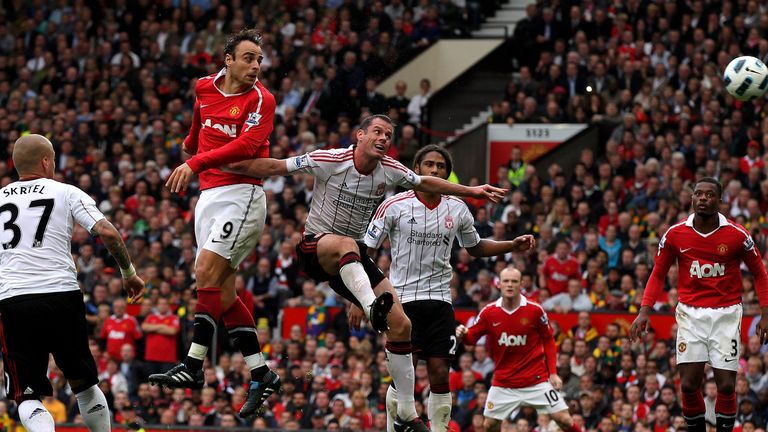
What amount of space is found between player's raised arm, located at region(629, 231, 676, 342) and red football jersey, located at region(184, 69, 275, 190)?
3695 millimetres

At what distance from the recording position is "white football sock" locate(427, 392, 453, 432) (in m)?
11.9

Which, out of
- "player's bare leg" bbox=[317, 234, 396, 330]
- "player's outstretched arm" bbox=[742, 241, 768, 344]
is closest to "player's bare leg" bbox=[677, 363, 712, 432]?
"player's outstretched arm" bbox=[742, 241, 768, 344]

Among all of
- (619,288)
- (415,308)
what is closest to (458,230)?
(415,308)

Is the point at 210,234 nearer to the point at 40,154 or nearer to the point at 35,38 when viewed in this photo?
the point at 40,154

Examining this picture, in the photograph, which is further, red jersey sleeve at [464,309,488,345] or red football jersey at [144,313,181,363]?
red football jersey at [144,313,181,363]

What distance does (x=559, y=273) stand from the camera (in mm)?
18969

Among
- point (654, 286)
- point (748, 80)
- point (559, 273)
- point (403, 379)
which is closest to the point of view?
point (403, 379)

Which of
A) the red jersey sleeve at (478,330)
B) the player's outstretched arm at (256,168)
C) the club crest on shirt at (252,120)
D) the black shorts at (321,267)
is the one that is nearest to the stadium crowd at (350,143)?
the red jersey sleeve at (478,330)

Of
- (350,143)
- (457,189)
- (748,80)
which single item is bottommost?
(457,189)

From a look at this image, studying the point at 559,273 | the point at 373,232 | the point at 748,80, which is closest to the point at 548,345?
the point at 373,232

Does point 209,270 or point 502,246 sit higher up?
point 502,246

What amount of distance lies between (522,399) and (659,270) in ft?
9.30

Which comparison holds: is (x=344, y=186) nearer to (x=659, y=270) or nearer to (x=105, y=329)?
(x=659, y=270)

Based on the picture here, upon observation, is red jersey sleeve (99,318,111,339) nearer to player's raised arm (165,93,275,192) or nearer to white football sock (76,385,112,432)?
white football sock (76,385,112,432)
